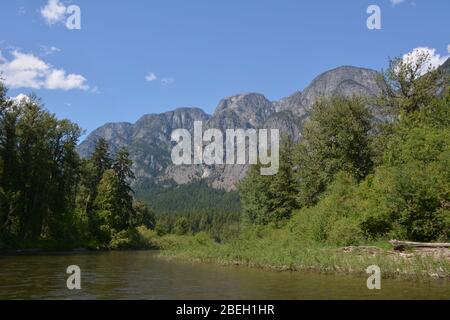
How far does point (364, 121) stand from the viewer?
169 ft

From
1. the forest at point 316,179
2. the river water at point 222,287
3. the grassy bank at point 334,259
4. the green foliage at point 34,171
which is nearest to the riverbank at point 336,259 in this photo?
the grassy bank at point 334,259

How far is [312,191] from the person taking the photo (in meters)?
53.3

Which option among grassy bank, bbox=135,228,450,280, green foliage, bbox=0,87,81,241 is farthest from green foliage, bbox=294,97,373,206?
green foliage, bbox=0,87,81,241

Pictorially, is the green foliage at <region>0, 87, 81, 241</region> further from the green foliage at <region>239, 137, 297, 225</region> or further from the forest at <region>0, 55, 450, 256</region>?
the green foliage at <region>239, 137, 297, 225</region>

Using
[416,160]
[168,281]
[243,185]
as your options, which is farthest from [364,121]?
[168,281]

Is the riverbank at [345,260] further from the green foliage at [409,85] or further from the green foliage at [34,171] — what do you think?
the green foliage at [34,171]

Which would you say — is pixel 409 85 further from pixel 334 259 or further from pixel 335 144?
pixel 334 259

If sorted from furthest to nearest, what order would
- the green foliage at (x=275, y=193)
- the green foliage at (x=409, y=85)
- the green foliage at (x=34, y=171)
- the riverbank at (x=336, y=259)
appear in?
the green foliage at (x=275, y=193)
the green foliage at (x=34, y=171)
the green foliage at (x=409, y=85)
the riverbank at (x=336, y=259)

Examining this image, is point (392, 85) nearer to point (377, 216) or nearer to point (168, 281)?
point (377, 216)

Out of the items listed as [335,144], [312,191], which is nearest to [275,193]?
[312,191]

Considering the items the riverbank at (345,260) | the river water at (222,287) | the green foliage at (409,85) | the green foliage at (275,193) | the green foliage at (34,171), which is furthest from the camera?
the green foliage at (275,193)

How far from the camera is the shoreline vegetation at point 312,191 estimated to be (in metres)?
29.1
